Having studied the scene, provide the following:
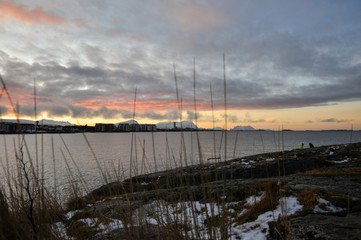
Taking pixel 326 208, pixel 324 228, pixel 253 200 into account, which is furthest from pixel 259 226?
pixel 253 200

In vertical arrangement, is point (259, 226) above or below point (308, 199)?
below

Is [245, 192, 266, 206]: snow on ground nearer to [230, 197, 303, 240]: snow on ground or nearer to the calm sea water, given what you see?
[230, 197, 303, 240]: snow on ground

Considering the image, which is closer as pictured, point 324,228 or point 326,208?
point 324,228

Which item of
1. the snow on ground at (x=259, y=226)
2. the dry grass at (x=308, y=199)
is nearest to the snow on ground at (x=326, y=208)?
the dry grass at (x=308, y=199)

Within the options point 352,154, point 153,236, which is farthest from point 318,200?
point 352,154

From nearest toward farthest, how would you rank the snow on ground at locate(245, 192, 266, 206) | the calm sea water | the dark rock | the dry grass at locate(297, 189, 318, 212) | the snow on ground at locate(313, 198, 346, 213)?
the dark rock, the calm sea water, the snow on ground at locate(313, 198, 346, 213), the dry grass at locate(297, 189, 318, 212), the snow on ground at locate(245, 192, 266, 206)

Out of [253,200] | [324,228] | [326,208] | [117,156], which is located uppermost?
[324,228]

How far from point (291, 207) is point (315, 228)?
4.23 feet

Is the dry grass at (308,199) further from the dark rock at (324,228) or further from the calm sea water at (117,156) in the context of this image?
the calm sea water at (117,156)

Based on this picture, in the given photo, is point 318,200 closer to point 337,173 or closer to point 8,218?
point 337,173

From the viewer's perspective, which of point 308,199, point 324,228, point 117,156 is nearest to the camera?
point 324,228

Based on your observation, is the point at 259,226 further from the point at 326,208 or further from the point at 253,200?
the point at 253,200

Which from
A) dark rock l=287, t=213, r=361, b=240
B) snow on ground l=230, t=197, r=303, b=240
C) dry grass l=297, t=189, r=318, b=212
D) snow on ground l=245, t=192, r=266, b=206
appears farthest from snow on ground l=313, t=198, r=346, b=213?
snow on ground l=245, t=192, r=266, b=206

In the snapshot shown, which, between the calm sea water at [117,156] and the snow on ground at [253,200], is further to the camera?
the snow on ground at [253,200]
